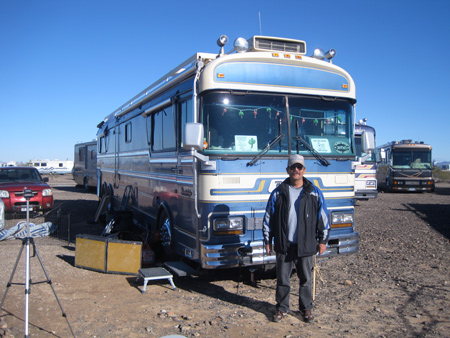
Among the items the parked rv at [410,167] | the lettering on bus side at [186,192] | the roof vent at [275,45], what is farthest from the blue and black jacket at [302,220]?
the parked rv at [410,167]

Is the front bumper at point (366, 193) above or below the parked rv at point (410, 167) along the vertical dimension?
below

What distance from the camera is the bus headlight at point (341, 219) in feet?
21.0

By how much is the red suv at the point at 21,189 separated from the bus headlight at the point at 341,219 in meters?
8.83

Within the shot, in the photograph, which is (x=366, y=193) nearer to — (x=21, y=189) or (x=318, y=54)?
(x=318, y=54)

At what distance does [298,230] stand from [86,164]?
23419 mm

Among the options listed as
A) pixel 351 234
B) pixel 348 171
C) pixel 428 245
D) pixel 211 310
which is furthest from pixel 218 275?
pixel 428 245

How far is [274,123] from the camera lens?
612cm

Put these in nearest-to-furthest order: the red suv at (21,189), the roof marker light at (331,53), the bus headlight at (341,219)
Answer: the bus headlight at (341,219) → the roof marker light at (331,53) → the red suv at (21,189)

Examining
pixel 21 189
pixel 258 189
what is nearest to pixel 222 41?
pixel 258 189

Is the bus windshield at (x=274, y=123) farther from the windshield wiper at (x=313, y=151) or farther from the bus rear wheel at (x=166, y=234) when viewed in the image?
the bus rear wheel at (x=166, y=234)

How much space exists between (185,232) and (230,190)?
117cm

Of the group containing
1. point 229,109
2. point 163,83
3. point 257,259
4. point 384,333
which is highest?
point 163,83

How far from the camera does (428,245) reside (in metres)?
9.30

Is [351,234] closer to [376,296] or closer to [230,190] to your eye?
[376,296]
